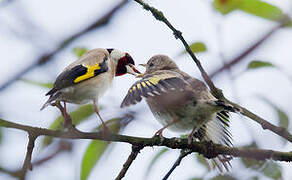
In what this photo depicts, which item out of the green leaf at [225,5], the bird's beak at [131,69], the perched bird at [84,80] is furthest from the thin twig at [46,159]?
the bird's beak at [131,69]

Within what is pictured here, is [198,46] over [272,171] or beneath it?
over

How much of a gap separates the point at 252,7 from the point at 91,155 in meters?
1.47

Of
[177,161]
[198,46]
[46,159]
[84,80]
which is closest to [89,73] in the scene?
[84,80]

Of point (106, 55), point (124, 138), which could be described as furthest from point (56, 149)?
point (106, 55)

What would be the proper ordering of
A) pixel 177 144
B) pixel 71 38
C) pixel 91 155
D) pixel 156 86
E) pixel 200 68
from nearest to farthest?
pixel 71 38, pixel 91 155, pixel 200 68, pixel 177 144, pixel 156 86

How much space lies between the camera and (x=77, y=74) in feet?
17.5

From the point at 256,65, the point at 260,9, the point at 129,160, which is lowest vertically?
the point at 129,160

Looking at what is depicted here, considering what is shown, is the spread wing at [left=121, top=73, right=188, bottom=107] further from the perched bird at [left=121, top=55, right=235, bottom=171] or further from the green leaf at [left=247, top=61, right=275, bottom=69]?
the green leaf at [left=247, top=61, right=275, bottom=69]

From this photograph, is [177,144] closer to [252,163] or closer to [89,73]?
[252,163]

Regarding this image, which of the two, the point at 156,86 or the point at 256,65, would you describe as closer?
the point at 256,65

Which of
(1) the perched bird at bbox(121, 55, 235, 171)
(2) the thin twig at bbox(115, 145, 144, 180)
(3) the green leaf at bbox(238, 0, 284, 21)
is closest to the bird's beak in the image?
(1) the perched bird at bbox(121, 55, 235, 171)

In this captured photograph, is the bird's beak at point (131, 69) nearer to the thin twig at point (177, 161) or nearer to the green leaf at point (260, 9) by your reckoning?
the thin twig at point (177, 161)

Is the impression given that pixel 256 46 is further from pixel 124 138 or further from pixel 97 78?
pixel 97 78

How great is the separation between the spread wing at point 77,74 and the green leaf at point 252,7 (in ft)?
7.70
